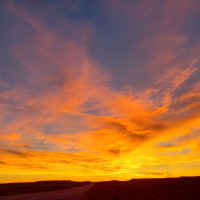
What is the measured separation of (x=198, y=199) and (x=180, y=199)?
2173 mm

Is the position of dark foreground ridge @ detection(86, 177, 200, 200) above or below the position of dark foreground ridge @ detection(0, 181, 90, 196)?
below

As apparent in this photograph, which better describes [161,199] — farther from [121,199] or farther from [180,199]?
[121,199]

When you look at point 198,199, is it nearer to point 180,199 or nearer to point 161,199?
point 180,199

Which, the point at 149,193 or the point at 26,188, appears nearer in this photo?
the point at 149,193

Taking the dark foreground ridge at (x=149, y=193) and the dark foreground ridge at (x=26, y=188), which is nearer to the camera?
the dark foreground ridge at (x=149, y=193)

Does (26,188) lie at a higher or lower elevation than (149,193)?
higher

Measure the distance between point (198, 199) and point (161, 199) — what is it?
452cm

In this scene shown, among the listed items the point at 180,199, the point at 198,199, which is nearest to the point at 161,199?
the point at 180,199

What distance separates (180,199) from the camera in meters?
29.7

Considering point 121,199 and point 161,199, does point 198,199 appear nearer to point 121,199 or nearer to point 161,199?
point 161,199

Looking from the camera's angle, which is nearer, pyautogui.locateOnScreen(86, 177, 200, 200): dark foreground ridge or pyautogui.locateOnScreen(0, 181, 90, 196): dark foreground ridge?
pyautogui.locateOnScreen(86, 177, 200, 200): dark foreground ridge

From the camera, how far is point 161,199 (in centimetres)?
2962

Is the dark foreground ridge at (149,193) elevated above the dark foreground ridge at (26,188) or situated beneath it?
situated beneath

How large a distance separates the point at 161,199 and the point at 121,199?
17.0 ft
